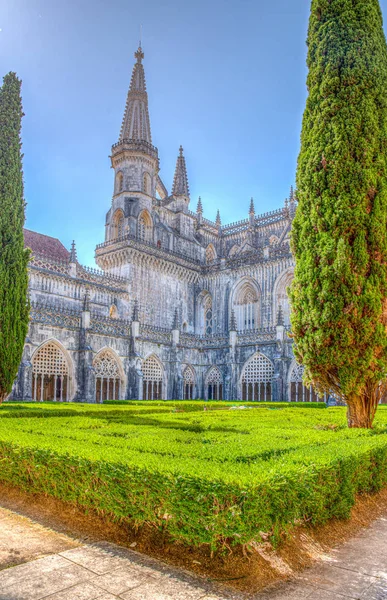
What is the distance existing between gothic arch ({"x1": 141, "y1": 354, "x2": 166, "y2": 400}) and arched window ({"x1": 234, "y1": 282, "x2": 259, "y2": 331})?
1120 cm

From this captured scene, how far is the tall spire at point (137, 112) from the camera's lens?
36.2 m

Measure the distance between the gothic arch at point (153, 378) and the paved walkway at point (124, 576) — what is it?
22.9m

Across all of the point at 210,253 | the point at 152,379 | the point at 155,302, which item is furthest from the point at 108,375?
the point at 210,253

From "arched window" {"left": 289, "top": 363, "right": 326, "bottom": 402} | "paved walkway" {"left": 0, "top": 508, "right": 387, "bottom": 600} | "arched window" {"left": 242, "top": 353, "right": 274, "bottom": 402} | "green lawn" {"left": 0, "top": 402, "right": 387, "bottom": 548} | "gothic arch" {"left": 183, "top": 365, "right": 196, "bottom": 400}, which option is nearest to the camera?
"paved walkway" {"left": 0, "top": 508, "right": 387, "bottom": 600}

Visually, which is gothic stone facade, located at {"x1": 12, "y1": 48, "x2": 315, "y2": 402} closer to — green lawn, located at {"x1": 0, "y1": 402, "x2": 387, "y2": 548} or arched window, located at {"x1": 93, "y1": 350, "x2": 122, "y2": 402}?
arched window, located at {"x1": 93, "y1": 350, "x2": 122, "y2": 402}

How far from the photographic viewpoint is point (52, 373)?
22.0 meters

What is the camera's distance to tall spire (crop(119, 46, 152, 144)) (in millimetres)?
36219

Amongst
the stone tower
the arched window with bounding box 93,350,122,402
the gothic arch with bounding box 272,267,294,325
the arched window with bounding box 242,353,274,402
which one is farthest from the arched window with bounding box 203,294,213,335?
the arched window with bounding box 93,350,122,402

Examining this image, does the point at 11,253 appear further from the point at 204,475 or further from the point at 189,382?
the point at 189,382

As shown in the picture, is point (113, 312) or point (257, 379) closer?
point (257, 379)

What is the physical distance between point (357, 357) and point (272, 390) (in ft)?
65.8

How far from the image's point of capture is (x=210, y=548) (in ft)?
12.6

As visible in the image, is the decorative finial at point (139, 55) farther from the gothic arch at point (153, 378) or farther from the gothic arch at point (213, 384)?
the gothic arch at point (213, 384)

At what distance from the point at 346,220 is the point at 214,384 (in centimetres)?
A: 2424
